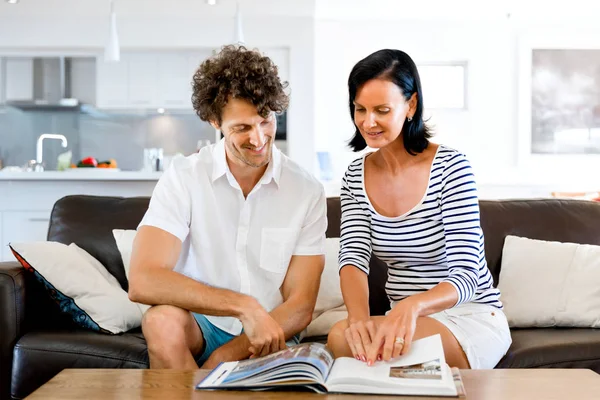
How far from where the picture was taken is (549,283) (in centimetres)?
262

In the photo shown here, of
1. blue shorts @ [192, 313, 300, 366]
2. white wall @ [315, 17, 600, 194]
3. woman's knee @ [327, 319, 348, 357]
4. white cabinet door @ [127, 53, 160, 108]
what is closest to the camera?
woman's knee @ [327, 319, 348, 357]

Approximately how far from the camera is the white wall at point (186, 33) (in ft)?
22.2

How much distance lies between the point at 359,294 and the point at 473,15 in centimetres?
618

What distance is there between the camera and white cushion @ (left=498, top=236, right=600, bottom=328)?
8.33 ft

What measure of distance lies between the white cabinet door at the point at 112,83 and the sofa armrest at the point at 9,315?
5.01 metres

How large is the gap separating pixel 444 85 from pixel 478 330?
6.24 meters

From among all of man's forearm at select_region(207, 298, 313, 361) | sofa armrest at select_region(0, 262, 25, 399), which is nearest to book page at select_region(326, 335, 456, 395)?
A: man's forearm at select_region(207, 298, 313, 361)

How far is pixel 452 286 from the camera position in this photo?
181cm

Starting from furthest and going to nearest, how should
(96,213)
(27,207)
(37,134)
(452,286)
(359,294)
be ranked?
(37,134) → (27,207) → (96,213) → (359,294) → (452,286)

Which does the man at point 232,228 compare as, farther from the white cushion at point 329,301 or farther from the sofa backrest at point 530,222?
the sofa backrest at point 530,222

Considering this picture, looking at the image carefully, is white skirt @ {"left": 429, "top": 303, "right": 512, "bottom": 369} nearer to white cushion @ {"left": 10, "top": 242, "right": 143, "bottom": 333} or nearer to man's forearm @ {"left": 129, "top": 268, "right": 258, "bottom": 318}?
man's forearm @ {"left": 129, "top": 268, "right": 258, "bottom": 318}

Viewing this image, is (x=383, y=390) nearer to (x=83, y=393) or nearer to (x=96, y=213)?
(x=83, y=393)

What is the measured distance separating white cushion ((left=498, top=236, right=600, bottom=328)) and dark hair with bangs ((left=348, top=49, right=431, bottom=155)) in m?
0.85

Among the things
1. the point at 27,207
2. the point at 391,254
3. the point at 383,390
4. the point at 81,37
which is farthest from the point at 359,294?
the point at 81,37
